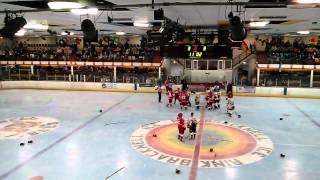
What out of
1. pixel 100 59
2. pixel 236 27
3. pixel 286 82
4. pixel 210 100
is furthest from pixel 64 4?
pixel 100 59

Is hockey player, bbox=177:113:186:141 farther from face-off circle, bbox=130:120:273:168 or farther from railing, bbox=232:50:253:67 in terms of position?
railing, bbox=232:50:253:67

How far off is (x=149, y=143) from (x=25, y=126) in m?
5.43

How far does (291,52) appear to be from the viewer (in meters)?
23.8

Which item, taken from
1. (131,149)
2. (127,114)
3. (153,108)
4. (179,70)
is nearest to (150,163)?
(131,149)

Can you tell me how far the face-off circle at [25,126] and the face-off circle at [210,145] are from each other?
12.0ft

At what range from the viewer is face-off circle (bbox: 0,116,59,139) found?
34.1 feet

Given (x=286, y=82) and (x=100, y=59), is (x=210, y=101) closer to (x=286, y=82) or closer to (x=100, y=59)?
(x=286, y=82)

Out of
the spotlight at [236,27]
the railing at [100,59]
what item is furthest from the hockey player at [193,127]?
the railing at [100,59]

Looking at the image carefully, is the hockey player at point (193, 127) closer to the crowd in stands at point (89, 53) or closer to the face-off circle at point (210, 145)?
the face-off circle at point (210, 145)

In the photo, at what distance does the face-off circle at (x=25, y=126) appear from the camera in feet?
34.1

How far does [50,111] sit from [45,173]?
7.81m

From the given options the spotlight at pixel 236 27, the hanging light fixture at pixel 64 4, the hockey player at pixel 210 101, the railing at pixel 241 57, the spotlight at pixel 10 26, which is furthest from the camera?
the railing at pixel 241 57

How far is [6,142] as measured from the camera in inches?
375

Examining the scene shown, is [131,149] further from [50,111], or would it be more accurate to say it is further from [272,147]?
[50,111]
